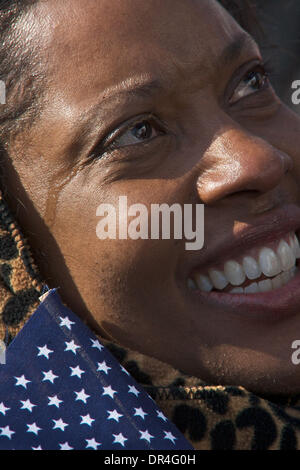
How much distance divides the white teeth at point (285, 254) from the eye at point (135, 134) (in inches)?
19.3

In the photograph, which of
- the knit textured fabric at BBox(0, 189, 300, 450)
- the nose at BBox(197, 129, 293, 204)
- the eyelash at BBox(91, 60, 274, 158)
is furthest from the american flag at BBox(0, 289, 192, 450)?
the nose at BBox(197, 129, 293, 204)

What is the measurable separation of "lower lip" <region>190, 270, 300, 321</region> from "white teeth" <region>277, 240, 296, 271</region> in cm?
8

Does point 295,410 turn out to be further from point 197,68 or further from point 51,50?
point 51,50

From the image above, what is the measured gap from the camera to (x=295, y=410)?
6.53 ft

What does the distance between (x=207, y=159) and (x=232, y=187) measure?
0.39ft

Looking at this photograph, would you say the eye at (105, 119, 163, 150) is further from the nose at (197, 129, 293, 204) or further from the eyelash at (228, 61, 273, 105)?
the eyelash at (228, 61, 273, 105)

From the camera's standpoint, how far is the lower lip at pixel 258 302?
1.99 m

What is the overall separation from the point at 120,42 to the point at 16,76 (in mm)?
341

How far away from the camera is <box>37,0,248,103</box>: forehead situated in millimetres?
1915

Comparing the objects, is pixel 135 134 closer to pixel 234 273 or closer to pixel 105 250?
pixel 105 250

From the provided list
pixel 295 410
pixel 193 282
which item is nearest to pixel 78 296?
pixel 193 282

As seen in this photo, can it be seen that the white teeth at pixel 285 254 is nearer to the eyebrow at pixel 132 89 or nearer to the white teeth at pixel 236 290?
the white teeth at pixel 236 290

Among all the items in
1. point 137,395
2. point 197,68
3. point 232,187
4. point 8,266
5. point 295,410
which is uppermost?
point 197,68

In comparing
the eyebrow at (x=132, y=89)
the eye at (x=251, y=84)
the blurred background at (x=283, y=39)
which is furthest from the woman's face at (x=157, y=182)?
the blurred background at (x=283, y=39)
